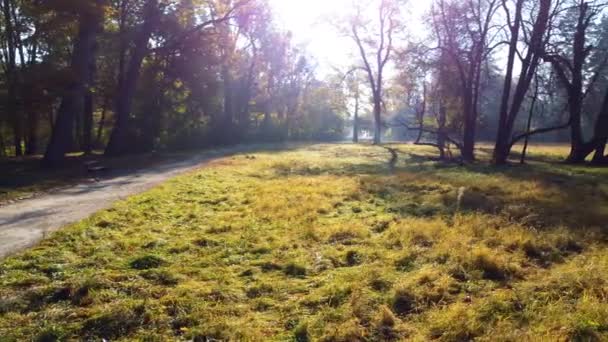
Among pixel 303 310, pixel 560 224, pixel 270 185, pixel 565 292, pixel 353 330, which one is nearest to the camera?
pixel 353 330

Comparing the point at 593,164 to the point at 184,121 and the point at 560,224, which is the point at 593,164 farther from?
the point at 184,121

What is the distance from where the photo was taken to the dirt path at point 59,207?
5.73 m

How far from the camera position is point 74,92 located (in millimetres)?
14781

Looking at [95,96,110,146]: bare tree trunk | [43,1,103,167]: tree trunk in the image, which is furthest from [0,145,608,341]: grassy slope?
[95,96,110,146]: bare tree trunk

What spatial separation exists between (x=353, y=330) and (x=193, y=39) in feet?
76.7

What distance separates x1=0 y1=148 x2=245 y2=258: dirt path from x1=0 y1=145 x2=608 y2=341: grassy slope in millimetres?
499

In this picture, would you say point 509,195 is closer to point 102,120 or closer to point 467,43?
point 467,43

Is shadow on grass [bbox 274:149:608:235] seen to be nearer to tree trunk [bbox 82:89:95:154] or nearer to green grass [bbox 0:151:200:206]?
green grass [bbox 0:151:200:206]

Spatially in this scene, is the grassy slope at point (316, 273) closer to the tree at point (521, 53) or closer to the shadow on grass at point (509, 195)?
the shadow on grass at point (509, 195)

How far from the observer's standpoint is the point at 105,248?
5344 mm

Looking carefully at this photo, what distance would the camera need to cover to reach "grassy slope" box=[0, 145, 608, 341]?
11.3 feet

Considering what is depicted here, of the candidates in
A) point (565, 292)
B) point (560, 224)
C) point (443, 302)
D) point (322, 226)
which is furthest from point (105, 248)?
point (560, 224)

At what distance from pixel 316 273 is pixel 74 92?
45.4 feet

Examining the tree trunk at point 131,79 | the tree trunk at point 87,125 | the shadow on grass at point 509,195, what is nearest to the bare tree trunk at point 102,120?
the tree trunk at point 87,125
